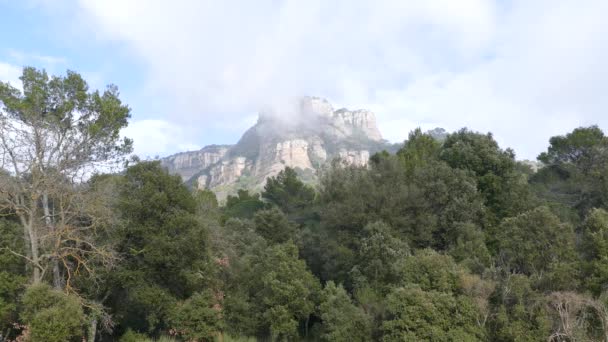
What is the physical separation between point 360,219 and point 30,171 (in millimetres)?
15121

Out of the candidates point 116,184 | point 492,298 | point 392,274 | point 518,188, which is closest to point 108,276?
point 116,184

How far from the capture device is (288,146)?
435 ft

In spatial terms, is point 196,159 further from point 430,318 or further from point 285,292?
point 430,318

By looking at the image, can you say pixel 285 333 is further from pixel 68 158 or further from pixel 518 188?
pixel 518 188

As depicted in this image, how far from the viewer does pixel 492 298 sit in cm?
1603

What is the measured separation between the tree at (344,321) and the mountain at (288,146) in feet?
306

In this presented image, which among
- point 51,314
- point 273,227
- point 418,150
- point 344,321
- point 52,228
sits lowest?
point 344,321

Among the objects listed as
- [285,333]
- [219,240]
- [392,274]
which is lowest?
[285,333]

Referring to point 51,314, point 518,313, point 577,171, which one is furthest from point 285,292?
point 577,171

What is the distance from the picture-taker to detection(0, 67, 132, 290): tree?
15.2 meters

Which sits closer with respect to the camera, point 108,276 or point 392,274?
point 108,276

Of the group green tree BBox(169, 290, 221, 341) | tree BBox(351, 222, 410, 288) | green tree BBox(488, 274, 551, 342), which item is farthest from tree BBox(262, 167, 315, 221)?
green tree BBox(488, 274, 551, 342)

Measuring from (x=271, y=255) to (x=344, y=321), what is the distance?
17.3 feet

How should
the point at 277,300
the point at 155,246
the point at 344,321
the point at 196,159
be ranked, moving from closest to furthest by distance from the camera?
the point at 344,321, the point at 155,246, the point at 277,300, the point at 196,159
